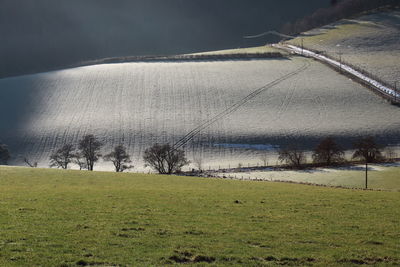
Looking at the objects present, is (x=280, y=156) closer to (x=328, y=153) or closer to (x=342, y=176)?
(x=328, y=153)

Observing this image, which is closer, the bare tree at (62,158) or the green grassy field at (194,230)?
the green grassy field at (194,230)

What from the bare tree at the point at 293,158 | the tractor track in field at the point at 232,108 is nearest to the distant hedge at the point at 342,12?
the tractor track in field at the point at 232,108

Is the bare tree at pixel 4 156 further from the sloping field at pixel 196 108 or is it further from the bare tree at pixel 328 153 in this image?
the bare tree at pixel 328 153

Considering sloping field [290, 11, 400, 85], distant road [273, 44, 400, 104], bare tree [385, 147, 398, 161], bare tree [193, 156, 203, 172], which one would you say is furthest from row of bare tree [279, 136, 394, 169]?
sloping field [290, 11, 400, 85]

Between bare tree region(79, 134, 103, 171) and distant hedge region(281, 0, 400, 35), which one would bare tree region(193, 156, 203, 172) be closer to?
bare tree region(79, 134, 103, 171)

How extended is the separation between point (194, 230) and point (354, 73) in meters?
81.9

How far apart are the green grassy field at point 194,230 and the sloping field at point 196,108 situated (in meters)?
38.5

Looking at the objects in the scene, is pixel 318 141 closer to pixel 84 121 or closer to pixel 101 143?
pixel 101 143

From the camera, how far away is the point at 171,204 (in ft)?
70.4

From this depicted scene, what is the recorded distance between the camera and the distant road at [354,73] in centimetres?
8025

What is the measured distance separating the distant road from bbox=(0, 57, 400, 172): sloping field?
7.59ft

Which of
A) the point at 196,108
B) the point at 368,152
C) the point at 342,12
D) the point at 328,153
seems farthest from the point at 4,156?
the point at 342,12

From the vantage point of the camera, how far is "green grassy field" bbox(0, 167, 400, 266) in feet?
41.5

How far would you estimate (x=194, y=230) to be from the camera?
1563 cm
